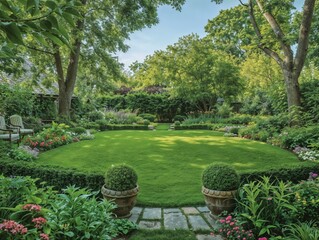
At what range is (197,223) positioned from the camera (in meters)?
3.60

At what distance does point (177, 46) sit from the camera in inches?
778

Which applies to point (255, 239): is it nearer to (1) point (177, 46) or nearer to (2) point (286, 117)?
(2) point (286, 117)

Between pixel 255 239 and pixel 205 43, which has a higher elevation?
pixel 205 43

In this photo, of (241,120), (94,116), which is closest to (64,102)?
(94,116)

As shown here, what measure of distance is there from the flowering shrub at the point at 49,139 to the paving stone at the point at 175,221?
612 centimetres

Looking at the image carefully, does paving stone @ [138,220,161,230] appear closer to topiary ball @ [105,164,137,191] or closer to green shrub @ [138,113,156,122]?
topiary ball @ [105,164,137,191]

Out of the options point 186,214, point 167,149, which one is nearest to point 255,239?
point 186,214

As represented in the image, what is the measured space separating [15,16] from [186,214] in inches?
141

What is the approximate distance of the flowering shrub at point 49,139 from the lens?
27.7 ft

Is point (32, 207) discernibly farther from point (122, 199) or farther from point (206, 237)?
point (206, 237)

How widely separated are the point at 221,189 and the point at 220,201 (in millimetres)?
174

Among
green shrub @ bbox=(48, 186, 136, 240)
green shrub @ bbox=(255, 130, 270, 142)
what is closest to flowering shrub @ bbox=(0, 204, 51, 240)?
green shrub @ bbox=(48, 186, 136, 240)

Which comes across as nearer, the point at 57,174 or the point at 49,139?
the point at 57,174

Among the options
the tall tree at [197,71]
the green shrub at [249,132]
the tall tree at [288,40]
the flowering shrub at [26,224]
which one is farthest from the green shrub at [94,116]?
the flowering shrub at [26,224]
